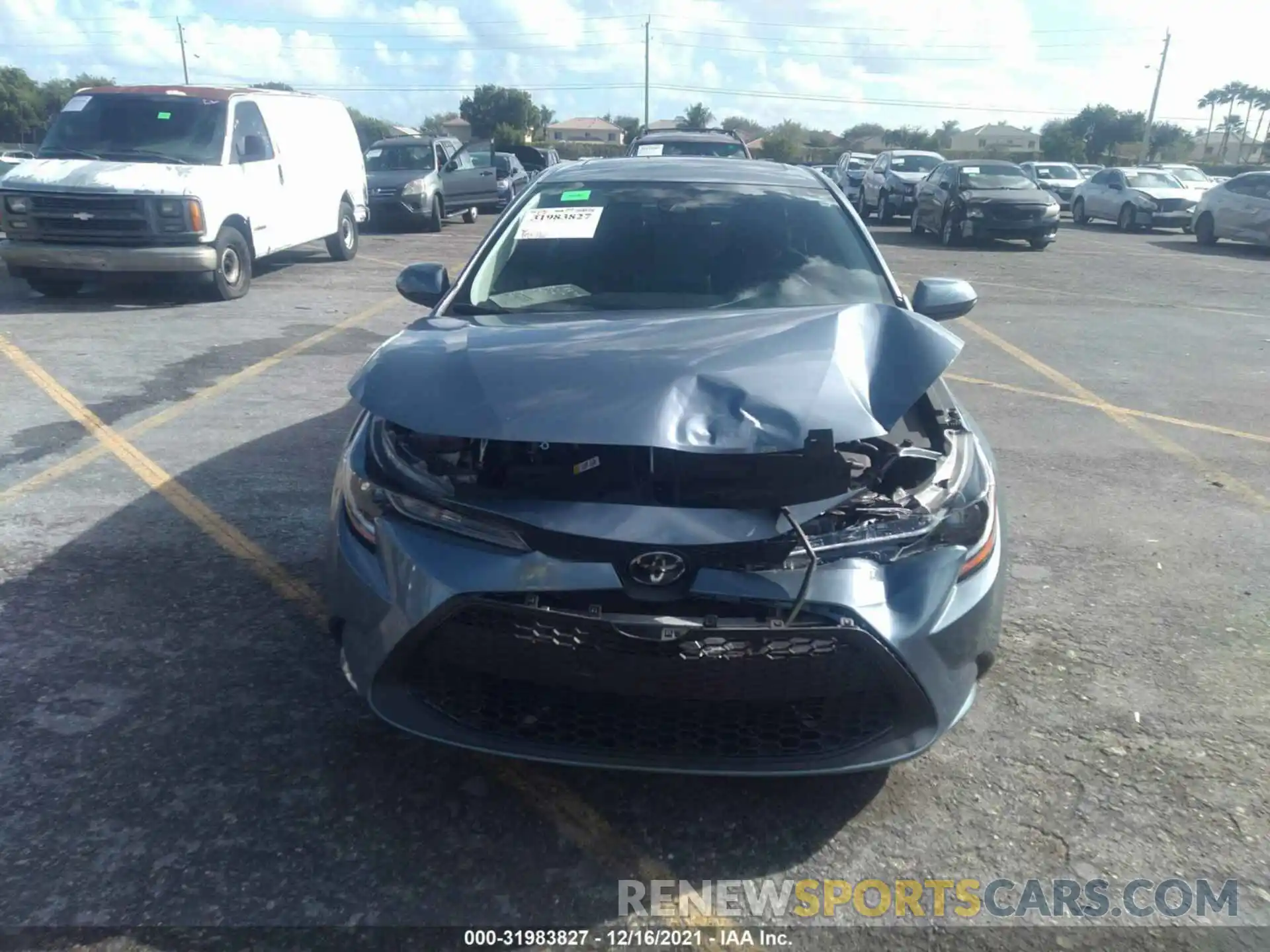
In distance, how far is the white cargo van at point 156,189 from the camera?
10.3 m

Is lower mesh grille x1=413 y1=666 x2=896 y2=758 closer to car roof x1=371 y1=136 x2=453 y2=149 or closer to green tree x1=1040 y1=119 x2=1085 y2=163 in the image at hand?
car roof x1=371 y1=136 x2=453 y2=149

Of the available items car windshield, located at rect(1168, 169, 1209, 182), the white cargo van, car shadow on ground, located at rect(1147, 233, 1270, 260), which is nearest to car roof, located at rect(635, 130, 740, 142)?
the white cargo van

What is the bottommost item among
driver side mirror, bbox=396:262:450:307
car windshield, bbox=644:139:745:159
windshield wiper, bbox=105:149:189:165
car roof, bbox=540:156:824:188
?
driver side mirror, bbox=396:262:450:307

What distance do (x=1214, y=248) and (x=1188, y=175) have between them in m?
6.92

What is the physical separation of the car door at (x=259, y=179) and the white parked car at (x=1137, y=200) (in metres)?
20.1

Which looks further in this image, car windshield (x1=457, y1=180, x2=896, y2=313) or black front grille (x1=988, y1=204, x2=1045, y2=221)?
black front grille (x1=988, y1=204, x2=1045, y2=221)

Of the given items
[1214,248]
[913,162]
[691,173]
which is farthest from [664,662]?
[913,162]

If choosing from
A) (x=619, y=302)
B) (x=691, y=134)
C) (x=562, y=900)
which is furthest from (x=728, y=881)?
(x=691, y=134)

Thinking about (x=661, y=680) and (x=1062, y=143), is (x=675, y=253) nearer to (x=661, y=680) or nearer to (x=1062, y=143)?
(x=661, y=680)

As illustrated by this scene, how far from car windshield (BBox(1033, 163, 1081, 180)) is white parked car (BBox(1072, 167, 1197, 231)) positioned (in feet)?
15.7

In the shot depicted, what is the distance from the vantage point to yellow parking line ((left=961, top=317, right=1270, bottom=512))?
577cm

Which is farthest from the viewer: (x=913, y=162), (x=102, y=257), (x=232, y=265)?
(x=913, y=162)

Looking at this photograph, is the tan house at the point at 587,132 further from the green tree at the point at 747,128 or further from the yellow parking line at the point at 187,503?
the yellow parking line at the point at 187,503

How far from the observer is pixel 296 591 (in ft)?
14.0
